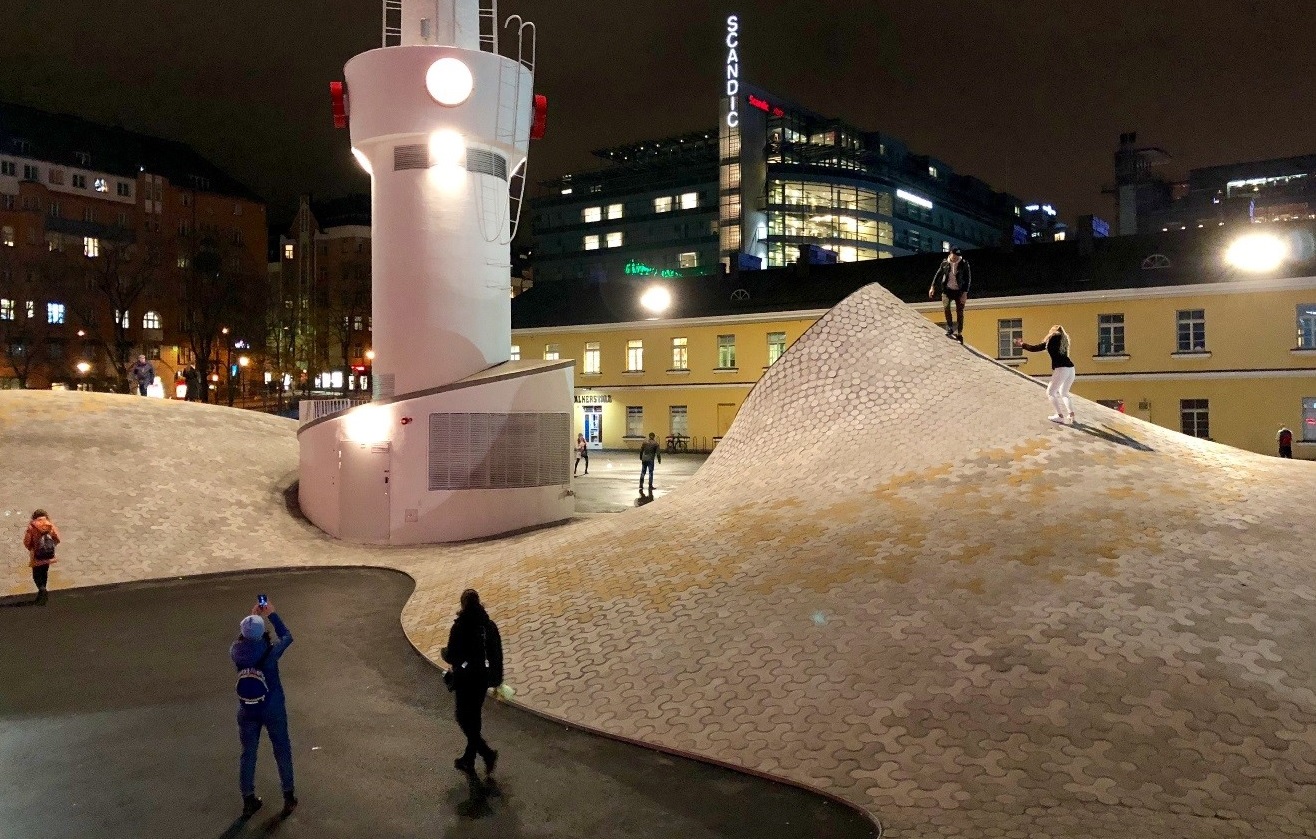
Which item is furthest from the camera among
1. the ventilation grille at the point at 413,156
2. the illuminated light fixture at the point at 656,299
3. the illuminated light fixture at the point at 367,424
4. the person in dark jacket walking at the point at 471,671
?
the illuminated light fixture at the point at 656,299

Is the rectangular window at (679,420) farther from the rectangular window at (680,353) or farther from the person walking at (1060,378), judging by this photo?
the person walking at (1060,378)

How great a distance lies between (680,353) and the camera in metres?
52.9

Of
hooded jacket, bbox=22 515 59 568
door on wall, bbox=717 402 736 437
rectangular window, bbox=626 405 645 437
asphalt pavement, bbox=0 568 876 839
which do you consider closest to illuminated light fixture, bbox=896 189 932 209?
rectangular window, bbox=626 405 645 437

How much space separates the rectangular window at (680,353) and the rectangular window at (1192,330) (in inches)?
990

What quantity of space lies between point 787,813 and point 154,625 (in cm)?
1236

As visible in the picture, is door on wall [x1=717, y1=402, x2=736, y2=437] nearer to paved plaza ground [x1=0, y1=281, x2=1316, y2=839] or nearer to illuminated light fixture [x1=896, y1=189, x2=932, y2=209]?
paved plaza ground [x1=0, y1=281, x2=1316, y2=839]

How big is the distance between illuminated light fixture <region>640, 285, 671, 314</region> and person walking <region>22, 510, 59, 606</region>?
107ft

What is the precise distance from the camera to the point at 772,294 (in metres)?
51.7

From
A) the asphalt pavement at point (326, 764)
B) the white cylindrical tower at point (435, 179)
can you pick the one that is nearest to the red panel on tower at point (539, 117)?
the white cylindrical tower at point (435, 179)

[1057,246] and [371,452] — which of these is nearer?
[371,452]

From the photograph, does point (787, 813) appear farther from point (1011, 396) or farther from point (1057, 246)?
point (1057, 246)

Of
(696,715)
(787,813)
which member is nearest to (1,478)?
(696,715)

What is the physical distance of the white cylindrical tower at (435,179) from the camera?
23906mm

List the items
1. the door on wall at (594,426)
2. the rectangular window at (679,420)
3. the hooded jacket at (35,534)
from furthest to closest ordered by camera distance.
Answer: the door on wall at (594,426)
the rectangular window at (679,420)
the hooded jacket at (35,534)
